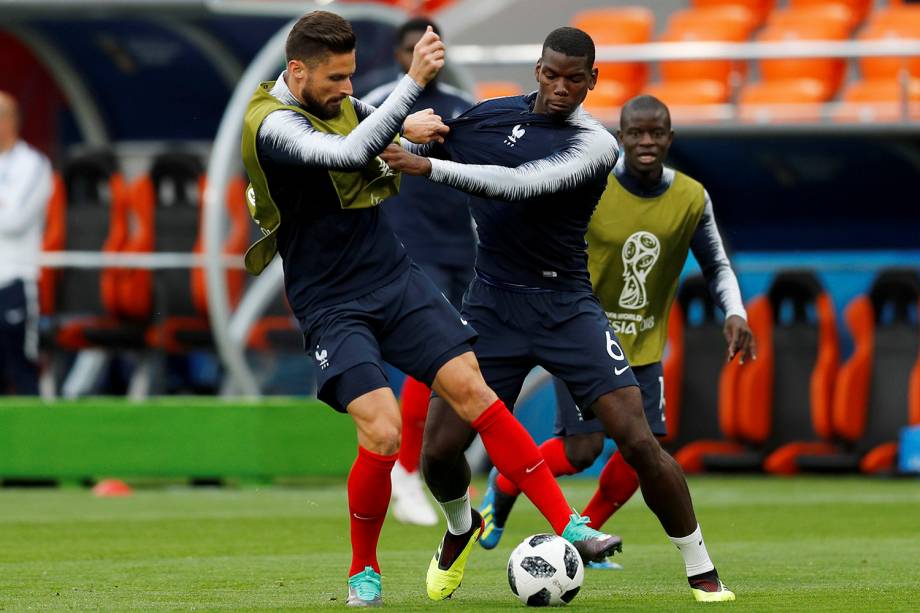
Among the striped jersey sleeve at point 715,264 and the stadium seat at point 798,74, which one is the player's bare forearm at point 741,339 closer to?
the striped jersey sleeve at point 715,264

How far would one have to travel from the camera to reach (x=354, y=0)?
45.0 ft

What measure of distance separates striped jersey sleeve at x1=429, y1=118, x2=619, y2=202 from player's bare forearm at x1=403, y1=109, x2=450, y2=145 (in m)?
0.21

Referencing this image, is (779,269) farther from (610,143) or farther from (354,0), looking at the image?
(610,143)

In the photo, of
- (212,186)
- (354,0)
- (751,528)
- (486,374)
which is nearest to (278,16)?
(354,0)

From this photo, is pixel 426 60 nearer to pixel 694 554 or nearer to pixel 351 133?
pixel 351 133

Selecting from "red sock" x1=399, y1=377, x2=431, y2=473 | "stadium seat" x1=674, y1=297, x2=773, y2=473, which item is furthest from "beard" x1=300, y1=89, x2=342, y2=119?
"stadium seat" x1=674, y1=297, x2=773, y2=473

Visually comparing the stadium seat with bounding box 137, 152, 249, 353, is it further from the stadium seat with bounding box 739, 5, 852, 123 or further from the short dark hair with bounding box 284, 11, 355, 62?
the short dark hair with bounding box 284, 11, 355, 62

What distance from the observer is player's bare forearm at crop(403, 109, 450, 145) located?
268 inches

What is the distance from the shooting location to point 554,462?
8.50 meters

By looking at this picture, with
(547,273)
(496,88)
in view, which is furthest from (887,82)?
(547,273)

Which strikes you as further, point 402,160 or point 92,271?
point 92,271

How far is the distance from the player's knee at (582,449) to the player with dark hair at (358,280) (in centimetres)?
173

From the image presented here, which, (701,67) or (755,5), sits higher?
(755,5)

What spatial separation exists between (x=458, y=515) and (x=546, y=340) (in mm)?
749
